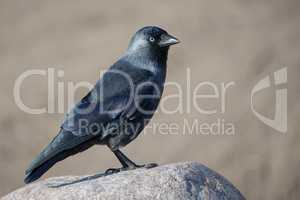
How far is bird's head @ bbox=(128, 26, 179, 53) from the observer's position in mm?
7477

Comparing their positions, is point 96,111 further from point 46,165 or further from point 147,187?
point 147,187

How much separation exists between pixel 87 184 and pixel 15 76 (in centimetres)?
439

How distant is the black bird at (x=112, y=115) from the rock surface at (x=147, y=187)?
19 cm

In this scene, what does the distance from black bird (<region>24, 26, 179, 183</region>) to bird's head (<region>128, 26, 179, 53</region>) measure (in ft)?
0.38

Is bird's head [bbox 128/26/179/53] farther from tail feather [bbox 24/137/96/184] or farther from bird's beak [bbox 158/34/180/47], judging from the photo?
tail feather [bbox 24/137/96/184]

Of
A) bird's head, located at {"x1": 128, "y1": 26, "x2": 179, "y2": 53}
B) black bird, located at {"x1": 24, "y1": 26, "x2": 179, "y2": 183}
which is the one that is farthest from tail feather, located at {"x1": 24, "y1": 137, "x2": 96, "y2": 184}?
bird's head, located at {"x1": 128, "y1": 26, "x2": 179, "y2": 53}

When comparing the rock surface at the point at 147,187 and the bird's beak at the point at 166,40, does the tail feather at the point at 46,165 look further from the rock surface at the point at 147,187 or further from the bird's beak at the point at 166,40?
the bird's beak at the point at 166,40

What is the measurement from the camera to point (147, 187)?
657 centimetres

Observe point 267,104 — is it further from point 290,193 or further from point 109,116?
point 109,116

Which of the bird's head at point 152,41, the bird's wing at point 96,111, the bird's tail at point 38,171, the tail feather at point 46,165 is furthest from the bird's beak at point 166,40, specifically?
the bird's tail at point 38,171

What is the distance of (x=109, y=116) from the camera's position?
704 cm

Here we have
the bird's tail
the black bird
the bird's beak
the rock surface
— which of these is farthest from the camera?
the bird's beak

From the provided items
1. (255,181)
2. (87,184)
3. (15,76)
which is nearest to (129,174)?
(87,184)

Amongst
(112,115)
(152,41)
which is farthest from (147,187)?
(152,41)
